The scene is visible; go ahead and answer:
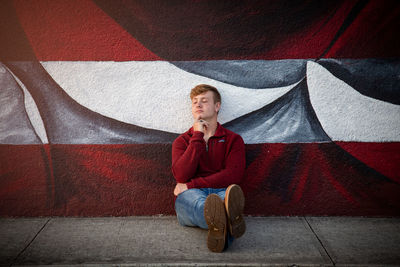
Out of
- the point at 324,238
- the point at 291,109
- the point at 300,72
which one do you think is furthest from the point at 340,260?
the point at 300,72

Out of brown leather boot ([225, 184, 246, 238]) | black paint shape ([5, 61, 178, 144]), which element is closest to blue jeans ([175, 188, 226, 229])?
brown leather boot ([225, 184, 246, 238])

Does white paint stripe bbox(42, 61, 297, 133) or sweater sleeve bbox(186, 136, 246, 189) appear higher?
white paint stripe bbox(42, 61, 297, 133)

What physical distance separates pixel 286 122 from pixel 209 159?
2.97 feet

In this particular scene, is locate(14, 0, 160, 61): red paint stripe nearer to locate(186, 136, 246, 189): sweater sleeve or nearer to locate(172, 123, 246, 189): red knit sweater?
locate(172, 123, 246, 189): red knit sweater

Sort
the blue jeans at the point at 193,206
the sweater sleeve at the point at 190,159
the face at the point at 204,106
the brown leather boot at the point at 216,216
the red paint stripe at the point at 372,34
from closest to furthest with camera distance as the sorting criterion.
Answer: the brown leather boot at the point at 216,216
the blue jeans at the point at 193,206
the sweater sleeve at the point at 190,159
the face at the point at 204,106
the red paint stripe at the point at 372,34

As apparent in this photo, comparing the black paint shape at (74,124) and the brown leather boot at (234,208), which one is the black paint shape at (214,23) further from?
the brown leather boot at (234,208)

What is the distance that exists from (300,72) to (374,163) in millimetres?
1194

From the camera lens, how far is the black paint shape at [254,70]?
3.17m

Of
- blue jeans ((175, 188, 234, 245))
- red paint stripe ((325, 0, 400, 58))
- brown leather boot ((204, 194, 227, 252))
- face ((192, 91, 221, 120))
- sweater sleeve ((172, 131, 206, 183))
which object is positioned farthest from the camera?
red paint stripe ((325, 0, 400, 58))

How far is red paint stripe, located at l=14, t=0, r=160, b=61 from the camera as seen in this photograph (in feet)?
10.2

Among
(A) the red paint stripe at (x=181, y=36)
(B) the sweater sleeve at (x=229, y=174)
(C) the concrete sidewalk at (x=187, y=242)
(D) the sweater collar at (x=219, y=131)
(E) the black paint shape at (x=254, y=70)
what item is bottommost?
(C) the concrete sidewalk at (x=187, y=242)

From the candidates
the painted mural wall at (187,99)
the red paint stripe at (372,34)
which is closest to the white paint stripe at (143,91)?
the painted mural wall at (187,99)

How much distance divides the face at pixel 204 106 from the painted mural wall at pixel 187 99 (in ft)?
0.79

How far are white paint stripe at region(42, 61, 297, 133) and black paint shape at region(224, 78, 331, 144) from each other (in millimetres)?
83
